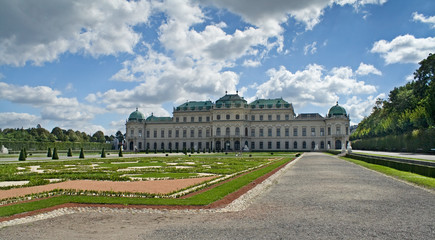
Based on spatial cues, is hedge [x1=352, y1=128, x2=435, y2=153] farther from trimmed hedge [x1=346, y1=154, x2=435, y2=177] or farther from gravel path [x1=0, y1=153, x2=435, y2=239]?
gravel path [x1=0, y1=153, x2=435, y2=239]

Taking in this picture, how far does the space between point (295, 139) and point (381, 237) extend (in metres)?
83.0

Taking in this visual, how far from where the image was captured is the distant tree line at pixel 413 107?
4093 centimetres

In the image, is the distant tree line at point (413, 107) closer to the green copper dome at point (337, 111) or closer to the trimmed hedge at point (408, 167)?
the green copper dome at point (337, 111)

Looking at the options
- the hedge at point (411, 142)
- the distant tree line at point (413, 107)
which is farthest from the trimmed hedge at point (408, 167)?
the hedge at point (411, 142)

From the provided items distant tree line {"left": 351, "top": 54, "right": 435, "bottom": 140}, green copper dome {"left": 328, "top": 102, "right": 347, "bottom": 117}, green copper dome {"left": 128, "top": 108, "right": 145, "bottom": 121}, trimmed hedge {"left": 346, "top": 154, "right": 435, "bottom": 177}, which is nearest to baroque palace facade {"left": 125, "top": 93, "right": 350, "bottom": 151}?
green copper dome {"left": 328, "top": 102, "right": 347, "bottom": 117}

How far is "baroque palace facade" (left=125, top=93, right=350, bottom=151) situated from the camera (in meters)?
85.5

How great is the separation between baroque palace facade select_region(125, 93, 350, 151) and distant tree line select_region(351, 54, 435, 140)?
1179 centimetres

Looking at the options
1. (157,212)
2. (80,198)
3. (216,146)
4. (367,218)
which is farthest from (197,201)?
(216,146)

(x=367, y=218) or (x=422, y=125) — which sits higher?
(x=422, y=125)

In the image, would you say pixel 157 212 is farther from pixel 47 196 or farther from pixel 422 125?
pixel 422 125

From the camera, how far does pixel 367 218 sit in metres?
8.05

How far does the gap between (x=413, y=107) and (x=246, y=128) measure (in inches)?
1636

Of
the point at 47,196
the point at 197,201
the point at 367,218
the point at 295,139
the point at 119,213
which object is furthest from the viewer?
the point at 295,139

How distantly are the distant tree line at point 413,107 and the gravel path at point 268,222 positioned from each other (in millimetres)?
33101
